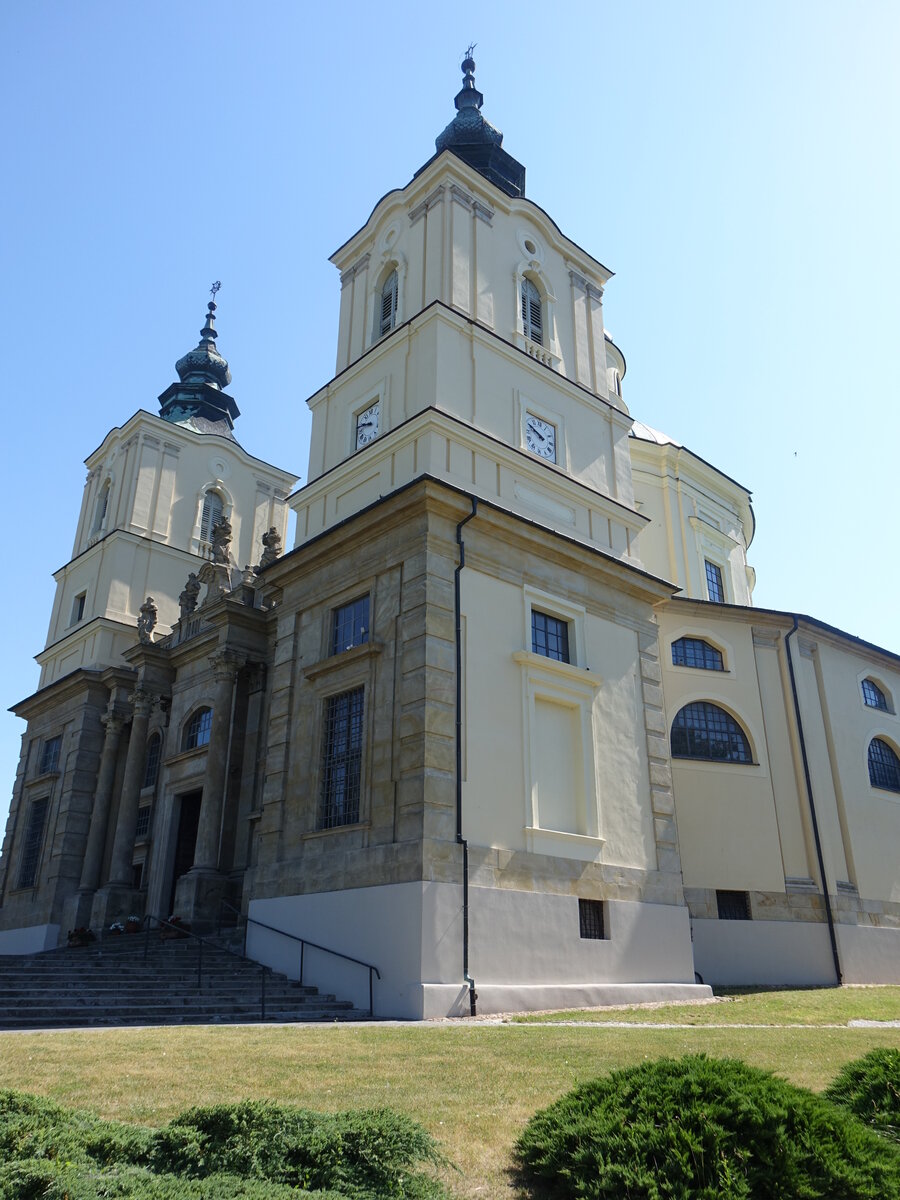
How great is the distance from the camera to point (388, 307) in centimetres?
2616

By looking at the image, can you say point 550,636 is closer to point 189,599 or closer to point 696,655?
point 696,655

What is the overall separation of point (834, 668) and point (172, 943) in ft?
64.7

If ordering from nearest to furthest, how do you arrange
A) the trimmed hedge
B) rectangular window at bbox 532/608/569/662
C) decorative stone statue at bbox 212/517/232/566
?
the trimmed hedge
rectangular window at bbox 532/608/569/662
decorative stone statue at bbox 212/517/232/566

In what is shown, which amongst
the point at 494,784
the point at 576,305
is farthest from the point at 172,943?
the point at 576,305

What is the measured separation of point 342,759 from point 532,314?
1364 cm

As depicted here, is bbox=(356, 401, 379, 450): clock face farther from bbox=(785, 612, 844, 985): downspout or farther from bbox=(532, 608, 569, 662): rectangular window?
bbox=(785, 612, 844, 985): downspout

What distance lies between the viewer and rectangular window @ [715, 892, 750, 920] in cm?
2347

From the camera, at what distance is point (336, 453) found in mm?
24844

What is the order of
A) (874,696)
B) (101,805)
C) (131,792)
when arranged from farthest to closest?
(874,696) → (101,805) → (131,792)

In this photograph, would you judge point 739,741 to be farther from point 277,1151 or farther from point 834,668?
point 277,1151

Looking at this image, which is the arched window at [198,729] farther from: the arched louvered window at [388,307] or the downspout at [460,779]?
the arched louvered window at [388,307]

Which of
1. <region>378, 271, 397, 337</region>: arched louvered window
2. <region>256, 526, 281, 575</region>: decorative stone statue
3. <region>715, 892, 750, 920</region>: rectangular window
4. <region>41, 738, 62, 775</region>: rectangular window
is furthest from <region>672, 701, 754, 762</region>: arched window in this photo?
<region>41, 738, 62, 775</region>: rectangular window

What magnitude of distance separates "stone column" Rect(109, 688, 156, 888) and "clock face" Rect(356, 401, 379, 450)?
1032 cm

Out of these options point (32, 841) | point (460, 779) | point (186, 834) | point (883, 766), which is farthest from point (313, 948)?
point (883, 766)
